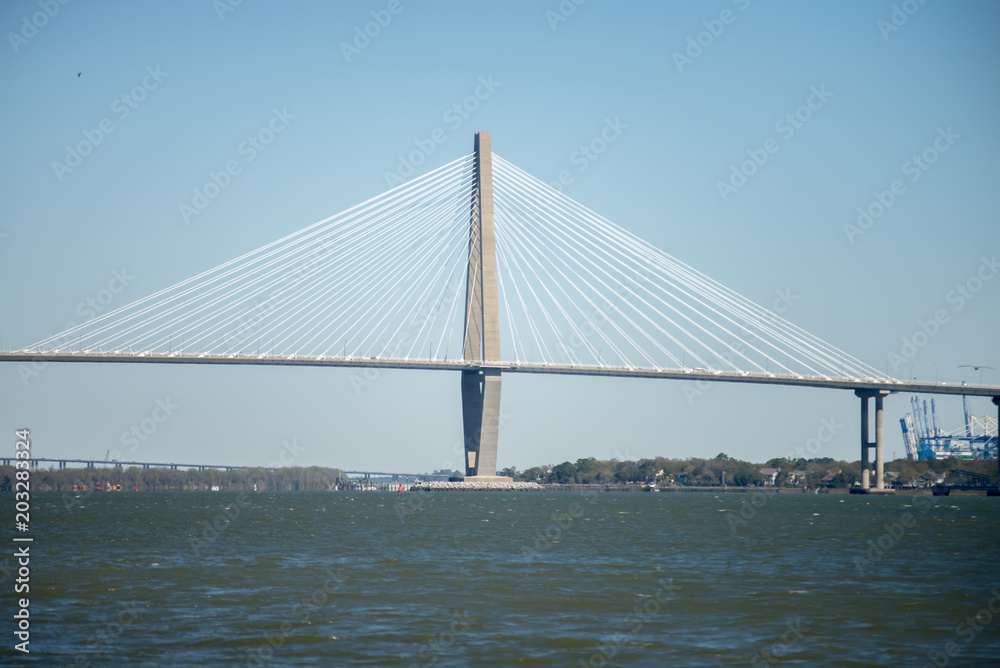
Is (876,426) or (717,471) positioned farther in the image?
(717,471)

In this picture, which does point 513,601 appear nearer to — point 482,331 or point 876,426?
point 482,331

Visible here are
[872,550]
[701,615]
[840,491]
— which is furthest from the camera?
[840,491]

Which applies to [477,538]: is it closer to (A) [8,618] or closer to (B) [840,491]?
(A) [8,618]

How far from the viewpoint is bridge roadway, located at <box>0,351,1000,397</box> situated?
6762 cm

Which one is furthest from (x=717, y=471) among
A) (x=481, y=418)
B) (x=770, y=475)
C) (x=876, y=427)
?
(x=481, y=418)

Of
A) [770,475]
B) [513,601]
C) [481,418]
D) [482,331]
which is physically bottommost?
[770,475]

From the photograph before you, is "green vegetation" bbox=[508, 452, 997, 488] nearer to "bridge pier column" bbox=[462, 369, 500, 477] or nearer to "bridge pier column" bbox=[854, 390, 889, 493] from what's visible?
"bridge pier column" bbox=[854, 390, 889, 493]

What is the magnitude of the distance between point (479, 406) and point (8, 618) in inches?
2434

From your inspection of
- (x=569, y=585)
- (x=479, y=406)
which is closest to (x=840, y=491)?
(x=479, y=406)

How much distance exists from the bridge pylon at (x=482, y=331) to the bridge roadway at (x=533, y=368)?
145cm

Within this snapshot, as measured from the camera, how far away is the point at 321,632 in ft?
49.5

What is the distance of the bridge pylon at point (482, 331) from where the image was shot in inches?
2844

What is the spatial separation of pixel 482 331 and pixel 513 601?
55630 mm

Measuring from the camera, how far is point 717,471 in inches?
6270
